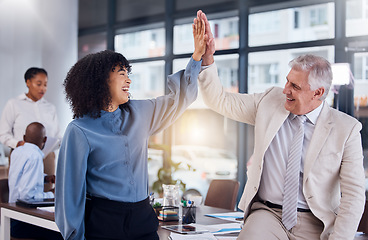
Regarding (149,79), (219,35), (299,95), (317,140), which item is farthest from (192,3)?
(317,140)

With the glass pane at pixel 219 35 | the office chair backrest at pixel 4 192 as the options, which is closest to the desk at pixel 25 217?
the office chair backrest at pixel 4 192

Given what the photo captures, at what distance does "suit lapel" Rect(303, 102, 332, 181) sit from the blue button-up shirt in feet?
2.88

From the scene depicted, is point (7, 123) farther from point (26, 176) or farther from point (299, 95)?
point (299, 95)

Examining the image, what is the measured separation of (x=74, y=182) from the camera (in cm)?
205

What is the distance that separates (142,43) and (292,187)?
555cm

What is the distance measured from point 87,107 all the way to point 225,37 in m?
4.85

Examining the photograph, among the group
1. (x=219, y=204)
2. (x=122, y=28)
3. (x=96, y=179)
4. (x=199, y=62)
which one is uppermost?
(x=122, y=28)

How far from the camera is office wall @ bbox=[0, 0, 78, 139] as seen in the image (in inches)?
285

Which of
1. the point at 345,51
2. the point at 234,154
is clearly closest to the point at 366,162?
the point at 345,51

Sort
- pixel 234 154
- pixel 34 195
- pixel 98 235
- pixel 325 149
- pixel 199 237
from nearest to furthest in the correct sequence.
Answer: pixel 98 235
pixel 325 149
pixel 199 237
pixel 34 195
pixel 234 154

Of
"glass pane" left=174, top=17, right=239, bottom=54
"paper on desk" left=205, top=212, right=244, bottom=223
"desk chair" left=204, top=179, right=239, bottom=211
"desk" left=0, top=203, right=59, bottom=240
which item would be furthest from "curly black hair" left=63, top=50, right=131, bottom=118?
"glass pane" left=174, top=17, right=239, bottom=54

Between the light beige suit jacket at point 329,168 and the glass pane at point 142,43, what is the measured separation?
16.1 feet

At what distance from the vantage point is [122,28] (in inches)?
306

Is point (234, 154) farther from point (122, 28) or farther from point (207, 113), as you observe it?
point (122, 28)
